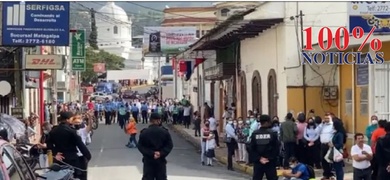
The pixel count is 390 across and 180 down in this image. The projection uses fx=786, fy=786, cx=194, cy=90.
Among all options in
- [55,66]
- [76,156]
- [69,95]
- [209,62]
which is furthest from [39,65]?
[69,95]

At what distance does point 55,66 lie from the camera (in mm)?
26250

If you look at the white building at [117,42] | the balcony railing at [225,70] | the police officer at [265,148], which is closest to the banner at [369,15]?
the police officer at [265,148]

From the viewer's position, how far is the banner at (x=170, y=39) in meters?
48.2

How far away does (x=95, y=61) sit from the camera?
10512 cm

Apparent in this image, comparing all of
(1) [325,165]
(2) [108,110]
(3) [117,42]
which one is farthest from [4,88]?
(3) [117,42]

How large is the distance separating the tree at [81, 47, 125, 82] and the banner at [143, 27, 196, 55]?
159 ft

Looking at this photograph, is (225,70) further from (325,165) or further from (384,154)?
(384,154)

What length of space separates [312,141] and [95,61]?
8635 cm

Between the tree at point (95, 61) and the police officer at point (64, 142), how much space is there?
8550cm

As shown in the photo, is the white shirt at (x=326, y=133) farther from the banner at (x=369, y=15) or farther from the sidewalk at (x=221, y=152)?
the banner at (x=369, y=15)

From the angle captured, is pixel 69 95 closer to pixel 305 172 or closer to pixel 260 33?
pixel 260 33

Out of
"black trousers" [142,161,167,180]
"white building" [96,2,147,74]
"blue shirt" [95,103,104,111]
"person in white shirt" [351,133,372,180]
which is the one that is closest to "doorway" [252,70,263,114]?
"person in white shirt" [351,133,372,180]

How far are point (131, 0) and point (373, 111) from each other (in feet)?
44.2

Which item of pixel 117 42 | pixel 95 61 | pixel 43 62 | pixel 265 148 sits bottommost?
pixel 265 148
